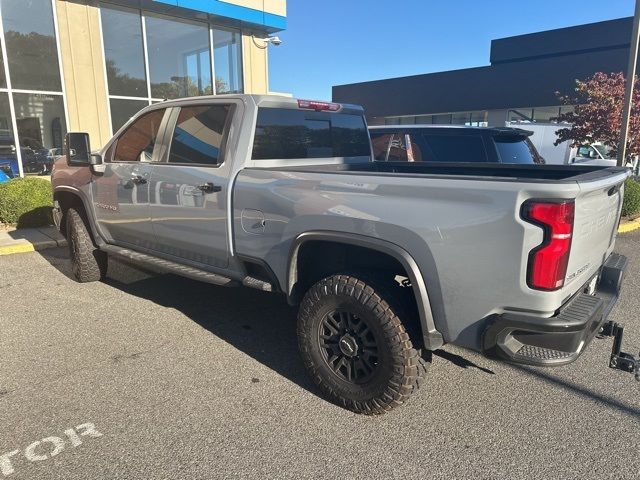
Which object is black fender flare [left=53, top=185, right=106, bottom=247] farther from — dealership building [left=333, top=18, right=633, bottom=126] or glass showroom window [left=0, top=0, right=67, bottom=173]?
dealership building [left=333, top=18, right=633, bottom=126]

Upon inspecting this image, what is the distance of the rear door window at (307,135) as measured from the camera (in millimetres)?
3666

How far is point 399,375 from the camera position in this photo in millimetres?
2666

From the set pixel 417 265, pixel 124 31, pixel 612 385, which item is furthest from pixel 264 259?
pixel 124 31

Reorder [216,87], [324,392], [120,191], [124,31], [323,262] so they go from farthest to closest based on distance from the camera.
A: [216,87] → [124,31] → [120,191] → [323,262] → [324,392]

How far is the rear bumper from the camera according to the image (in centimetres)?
225

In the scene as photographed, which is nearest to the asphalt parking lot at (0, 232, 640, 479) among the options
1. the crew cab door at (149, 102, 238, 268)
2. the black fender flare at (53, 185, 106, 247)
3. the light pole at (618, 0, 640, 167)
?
the crew cab door at (149, 102, 238, 268)

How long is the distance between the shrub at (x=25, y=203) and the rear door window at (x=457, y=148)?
6432 mm

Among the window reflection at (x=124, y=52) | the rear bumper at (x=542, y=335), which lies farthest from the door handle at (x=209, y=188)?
the window reflection at (x=124, y=52)

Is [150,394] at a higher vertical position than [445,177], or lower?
lower

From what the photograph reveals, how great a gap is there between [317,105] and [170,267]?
1868mm

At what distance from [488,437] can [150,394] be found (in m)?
2.10

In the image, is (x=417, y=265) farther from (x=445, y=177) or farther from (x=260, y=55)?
(x=260, y=55)

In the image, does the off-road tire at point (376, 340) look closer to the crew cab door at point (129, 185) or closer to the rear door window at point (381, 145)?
the crew cab door at point (129, 185)

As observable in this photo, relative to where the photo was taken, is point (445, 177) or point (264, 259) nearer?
point (445, 177)
